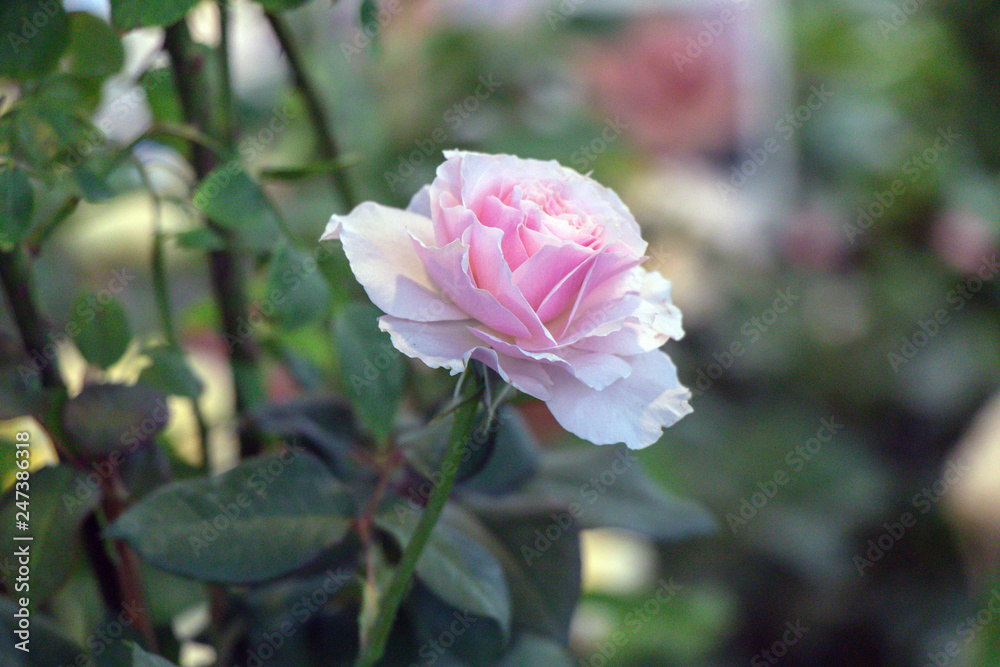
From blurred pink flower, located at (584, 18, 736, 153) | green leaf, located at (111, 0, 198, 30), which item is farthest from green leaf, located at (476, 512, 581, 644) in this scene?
blurred pink flower, located at (584, 18, 736, 153)

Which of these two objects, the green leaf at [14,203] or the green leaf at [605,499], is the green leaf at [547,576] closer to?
the green leaf at [605,499]

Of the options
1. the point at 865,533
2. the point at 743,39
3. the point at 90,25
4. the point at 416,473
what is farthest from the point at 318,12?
the point at 865,533

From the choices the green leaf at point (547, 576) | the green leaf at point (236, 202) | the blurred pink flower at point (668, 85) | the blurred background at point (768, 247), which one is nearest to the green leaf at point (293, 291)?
the green leaf at point (236, 202)

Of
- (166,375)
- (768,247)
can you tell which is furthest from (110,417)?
(768,247)

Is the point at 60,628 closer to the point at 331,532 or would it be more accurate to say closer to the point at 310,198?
the point at 331,532

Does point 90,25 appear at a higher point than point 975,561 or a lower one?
higher

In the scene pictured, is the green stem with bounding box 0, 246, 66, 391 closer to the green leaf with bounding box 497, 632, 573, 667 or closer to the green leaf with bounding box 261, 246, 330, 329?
the green leaf with bounding box 261, 246, 330, 329
